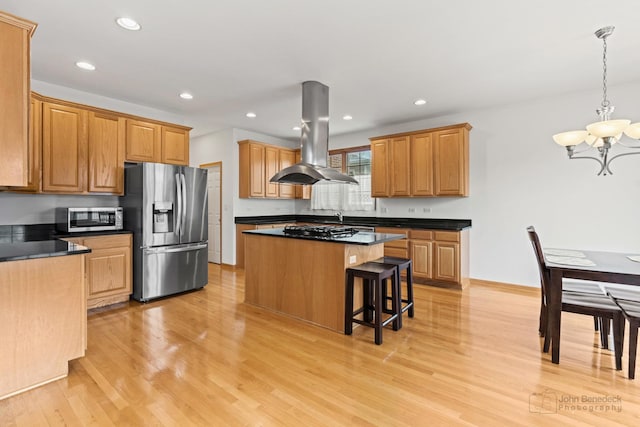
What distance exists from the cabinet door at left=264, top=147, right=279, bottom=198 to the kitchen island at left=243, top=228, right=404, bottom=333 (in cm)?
255

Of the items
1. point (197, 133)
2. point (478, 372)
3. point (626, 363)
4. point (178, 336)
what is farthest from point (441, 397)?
point (197, 133)

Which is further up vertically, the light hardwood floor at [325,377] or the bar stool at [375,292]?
the bar stool at [375,292]

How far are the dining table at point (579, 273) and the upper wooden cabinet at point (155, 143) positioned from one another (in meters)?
4.61

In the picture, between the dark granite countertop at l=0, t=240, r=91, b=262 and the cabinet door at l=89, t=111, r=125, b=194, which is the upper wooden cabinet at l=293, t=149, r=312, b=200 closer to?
the cabinet door at l=89, t=111, r=125, b=194

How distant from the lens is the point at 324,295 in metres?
3.07

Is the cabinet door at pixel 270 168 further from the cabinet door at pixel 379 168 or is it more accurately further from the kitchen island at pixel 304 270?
the kitchen island at pixel 304 270

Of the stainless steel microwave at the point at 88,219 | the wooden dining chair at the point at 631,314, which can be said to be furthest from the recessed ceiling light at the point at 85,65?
the wooden dining chair at the point at 631,314

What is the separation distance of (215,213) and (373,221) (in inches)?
125

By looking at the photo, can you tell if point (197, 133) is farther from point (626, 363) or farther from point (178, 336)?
point (626, 363)

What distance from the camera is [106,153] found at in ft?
12.6

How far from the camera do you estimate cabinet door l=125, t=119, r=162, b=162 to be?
407 cm

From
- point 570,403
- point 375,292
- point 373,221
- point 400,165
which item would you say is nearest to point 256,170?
point 373,221

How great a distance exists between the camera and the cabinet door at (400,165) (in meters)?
5.12

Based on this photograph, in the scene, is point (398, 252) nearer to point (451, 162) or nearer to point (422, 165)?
point (422, 165)
